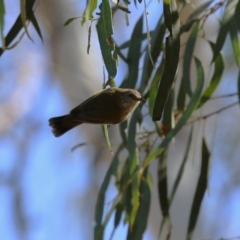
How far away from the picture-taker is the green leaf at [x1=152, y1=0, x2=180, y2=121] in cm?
70

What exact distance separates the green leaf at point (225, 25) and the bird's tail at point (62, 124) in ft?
1.68

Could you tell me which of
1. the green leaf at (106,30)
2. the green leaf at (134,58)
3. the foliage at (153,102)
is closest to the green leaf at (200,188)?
the foliage at (153,102)

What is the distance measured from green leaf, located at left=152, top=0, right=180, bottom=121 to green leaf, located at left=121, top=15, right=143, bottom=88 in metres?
0.50

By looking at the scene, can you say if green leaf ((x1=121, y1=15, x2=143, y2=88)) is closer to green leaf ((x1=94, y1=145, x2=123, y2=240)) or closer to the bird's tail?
green leaf ((x1=94, y1=145, x2=123, y2=240))

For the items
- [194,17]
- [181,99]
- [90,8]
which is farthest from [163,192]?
[90,8]

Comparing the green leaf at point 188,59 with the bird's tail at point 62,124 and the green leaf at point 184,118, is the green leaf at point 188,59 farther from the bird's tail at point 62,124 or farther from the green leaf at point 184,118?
the bird's tail at point 62,124

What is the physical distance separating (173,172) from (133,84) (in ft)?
5.69

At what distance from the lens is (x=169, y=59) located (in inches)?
29.3

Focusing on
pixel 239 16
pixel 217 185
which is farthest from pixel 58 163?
pixel 239 16

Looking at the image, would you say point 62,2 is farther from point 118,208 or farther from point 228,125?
point 118,208

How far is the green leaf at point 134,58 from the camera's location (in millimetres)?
1327

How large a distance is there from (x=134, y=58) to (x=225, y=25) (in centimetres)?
20

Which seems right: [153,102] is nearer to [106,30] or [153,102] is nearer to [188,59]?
[188,59]

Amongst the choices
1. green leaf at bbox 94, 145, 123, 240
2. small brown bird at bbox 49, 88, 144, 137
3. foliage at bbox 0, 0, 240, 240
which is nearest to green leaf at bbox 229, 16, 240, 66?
foliage at bbox 0, 0, 240, 240
